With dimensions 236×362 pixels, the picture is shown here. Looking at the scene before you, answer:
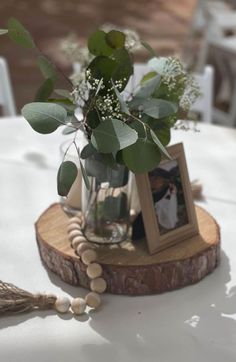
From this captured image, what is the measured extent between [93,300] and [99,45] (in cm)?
42

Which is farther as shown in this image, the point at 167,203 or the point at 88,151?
the point at 167,203

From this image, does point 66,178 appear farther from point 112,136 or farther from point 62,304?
point 62,304

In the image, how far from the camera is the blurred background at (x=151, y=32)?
3.38 meters

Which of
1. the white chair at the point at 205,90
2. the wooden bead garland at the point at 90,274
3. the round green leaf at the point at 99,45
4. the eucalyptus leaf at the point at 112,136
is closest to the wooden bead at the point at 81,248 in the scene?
the wooden bead garland at the point at 90,274

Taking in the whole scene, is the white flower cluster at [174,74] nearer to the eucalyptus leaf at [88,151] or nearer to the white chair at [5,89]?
the eucalyptus leaf at [88,151]

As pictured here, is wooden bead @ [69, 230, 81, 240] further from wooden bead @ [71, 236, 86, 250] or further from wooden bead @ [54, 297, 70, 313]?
wooden bead @ [54, 297, 70, 313]

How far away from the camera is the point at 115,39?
1.00 metres

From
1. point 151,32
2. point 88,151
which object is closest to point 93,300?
point 88,151

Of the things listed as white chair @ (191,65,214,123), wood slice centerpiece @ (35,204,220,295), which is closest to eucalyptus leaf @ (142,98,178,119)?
wood slice centerpiece @ (35,204,220,295)

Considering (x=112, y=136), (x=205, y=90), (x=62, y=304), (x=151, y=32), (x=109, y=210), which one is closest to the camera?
(x=112, y=136)

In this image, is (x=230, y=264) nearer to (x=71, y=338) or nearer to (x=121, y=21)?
(x=71, y=338)

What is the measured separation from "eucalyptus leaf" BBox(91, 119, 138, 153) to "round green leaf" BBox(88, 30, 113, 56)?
17cm

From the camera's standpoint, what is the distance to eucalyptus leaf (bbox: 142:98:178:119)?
0.96 metres

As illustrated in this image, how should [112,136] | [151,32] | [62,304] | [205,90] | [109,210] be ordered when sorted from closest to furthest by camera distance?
[112,136] < [62,304] < [109,210] < [205,90] < [151,32]
